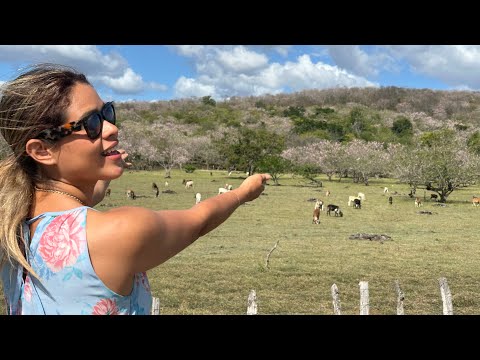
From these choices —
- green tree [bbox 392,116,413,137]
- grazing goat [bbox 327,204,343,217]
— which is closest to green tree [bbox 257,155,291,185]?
grazing goat [bbox 327,204,343,217]

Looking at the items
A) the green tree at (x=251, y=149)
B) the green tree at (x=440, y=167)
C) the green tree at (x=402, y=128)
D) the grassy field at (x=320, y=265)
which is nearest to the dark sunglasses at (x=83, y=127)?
the grassy field at (x=320, y=265)

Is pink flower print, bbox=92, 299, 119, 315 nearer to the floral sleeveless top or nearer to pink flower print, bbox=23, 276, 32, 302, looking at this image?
the floral sleeveless top

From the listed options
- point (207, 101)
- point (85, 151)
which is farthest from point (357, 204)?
point (207, 101)

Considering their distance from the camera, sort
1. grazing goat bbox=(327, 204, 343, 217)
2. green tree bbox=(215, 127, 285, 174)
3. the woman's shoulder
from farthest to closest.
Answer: green tree bbox=(215, 127, 285, 174), grazing goat bbox=(327, 204, 343, 217), the woman's shoulder

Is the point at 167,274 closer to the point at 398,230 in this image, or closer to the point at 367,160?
the point at 398,230

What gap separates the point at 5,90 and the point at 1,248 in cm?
33

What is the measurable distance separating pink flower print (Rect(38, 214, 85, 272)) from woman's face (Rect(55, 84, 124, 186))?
127 millimetres

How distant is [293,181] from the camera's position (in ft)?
141

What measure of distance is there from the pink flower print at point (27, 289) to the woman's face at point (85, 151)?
0.23 meters

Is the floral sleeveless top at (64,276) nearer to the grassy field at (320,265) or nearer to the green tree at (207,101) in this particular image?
the grassy field at (320,265)

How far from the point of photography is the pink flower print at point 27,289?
3.30 ft

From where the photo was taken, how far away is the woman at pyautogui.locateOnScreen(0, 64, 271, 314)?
92cm

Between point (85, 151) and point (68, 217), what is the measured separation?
162 millimetres

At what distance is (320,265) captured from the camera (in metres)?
11.8
